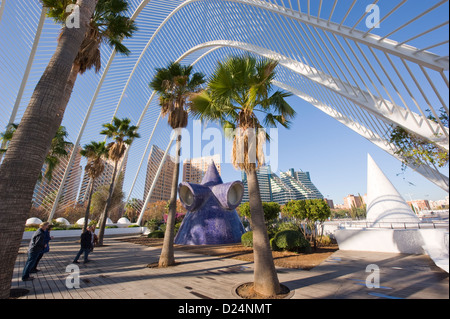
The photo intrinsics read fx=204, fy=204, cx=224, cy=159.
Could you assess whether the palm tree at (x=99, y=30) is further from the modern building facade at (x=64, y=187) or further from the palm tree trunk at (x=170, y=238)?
the modern building facade at (x=64, y=187)

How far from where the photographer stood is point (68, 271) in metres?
7.41

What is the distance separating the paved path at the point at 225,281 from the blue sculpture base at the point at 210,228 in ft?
21.3

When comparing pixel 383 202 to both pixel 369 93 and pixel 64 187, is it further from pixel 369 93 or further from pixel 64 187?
pixel 64 187

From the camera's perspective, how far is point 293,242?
10375 millimetres

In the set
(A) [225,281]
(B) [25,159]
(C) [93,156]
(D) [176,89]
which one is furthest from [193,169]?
(B) [25,159]

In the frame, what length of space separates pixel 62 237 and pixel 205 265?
23.9 m

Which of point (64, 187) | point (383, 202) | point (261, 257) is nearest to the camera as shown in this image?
point (261, 257)

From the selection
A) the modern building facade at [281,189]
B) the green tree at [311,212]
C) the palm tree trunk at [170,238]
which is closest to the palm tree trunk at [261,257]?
the palm tree trunk at [170,238]

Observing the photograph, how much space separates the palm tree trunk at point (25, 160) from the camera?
155 inches

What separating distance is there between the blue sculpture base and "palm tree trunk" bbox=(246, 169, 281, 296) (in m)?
9.89

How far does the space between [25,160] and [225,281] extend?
18.6 feet
